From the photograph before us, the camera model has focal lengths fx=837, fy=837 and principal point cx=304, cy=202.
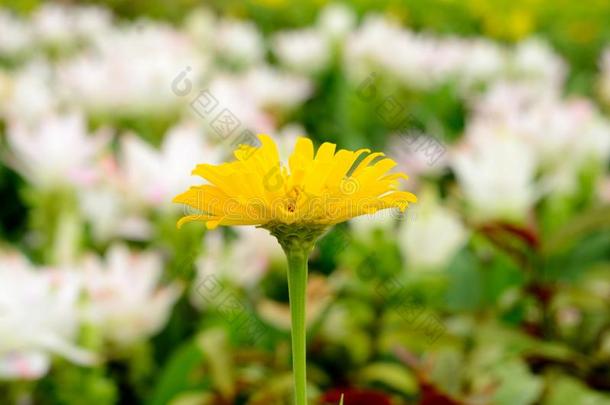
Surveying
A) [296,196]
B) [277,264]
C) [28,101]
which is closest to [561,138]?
[277,264]

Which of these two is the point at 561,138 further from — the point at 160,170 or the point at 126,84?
the point at 126,84

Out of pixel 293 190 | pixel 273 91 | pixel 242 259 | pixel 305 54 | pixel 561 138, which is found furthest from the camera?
pixel 305 54

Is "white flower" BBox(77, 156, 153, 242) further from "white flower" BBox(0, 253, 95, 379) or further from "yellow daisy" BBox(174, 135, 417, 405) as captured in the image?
"yellow daisy" BBox(174, 135, 417, 405)

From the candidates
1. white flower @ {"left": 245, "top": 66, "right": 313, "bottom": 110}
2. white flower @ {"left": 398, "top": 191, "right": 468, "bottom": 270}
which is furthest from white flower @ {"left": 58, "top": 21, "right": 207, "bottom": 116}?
white flower @ {"left": 398, "top": 191, "right": 468, "bottom": 270}

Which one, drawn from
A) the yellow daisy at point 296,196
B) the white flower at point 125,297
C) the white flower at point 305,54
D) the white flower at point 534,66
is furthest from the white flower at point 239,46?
the yellow daisy at point 296,196

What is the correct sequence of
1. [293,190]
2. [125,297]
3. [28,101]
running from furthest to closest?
[28,101], [125,297], [293,190]

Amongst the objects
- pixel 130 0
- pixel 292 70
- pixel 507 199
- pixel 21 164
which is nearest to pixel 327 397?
pixel 507 199

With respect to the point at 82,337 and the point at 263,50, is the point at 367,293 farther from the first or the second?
the point at 263,50
